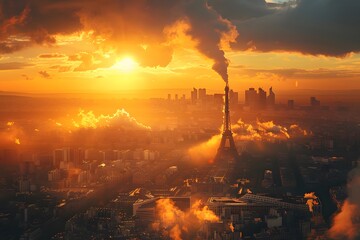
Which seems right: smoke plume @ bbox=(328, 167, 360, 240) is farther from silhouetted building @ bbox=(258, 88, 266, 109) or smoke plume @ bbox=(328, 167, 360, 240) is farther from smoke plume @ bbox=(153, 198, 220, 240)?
silhouetted building @ bbox=(258, 88, 266, 109)

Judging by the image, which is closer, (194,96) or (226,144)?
(226,144)

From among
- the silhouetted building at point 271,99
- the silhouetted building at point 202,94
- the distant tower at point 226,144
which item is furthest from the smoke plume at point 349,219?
the silhouetted building at point 202,94

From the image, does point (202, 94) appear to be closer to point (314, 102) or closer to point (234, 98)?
point (234, 98)

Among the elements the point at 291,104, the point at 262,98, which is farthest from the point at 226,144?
the point at 262,98

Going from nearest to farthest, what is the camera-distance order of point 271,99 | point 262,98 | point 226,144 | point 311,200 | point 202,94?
point 311,200 < point 226,144 < point 271,99 < point 262,98 < point 202,94

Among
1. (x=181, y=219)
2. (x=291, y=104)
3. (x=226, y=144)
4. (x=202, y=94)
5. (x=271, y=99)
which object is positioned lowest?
(x=181, y=219)

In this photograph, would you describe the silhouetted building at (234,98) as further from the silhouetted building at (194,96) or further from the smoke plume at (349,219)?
the smoke plume at (349,219)
